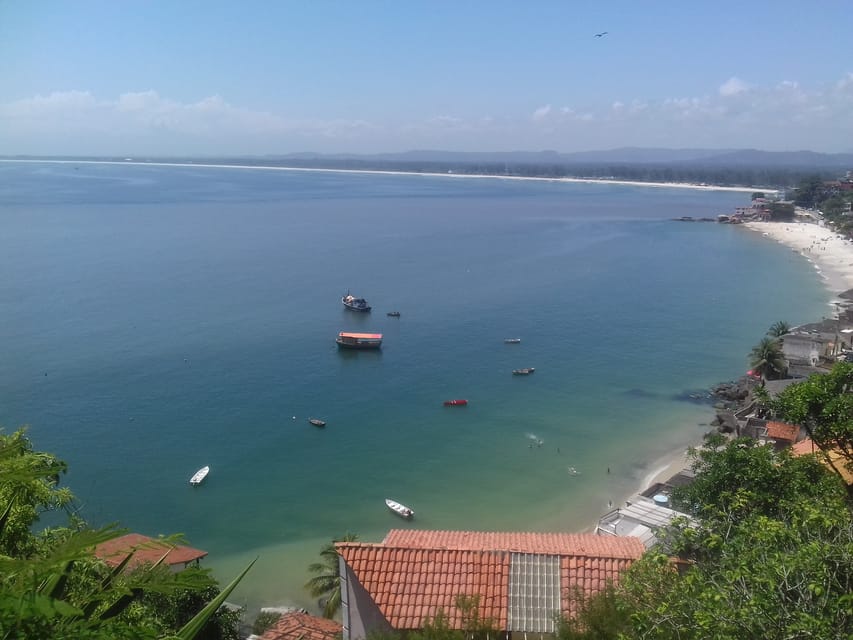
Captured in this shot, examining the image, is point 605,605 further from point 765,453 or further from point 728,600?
point 765,453

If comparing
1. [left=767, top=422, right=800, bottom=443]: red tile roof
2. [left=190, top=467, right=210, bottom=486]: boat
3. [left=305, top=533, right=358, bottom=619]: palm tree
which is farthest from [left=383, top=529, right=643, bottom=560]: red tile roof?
[left=190, top=467, right=210, bottom=486]: boat

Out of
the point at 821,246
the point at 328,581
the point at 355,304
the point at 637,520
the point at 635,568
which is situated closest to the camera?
the point at 635,568

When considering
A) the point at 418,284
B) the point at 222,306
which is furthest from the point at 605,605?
the point at 418,284

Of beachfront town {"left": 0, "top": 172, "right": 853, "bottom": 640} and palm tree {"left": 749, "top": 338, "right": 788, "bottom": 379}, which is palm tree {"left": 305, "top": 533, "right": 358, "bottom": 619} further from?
palm tree {"left": 749, "top": 338, "right": 788, "bottom": 379}

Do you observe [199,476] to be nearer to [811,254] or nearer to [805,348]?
[805,348]

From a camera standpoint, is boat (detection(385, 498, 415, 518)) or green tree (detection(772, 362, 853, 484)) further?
boat (detection(385, 498, 415, 518))

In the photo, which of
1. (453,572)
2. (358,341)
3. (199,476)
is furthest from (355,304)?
(453,572)
